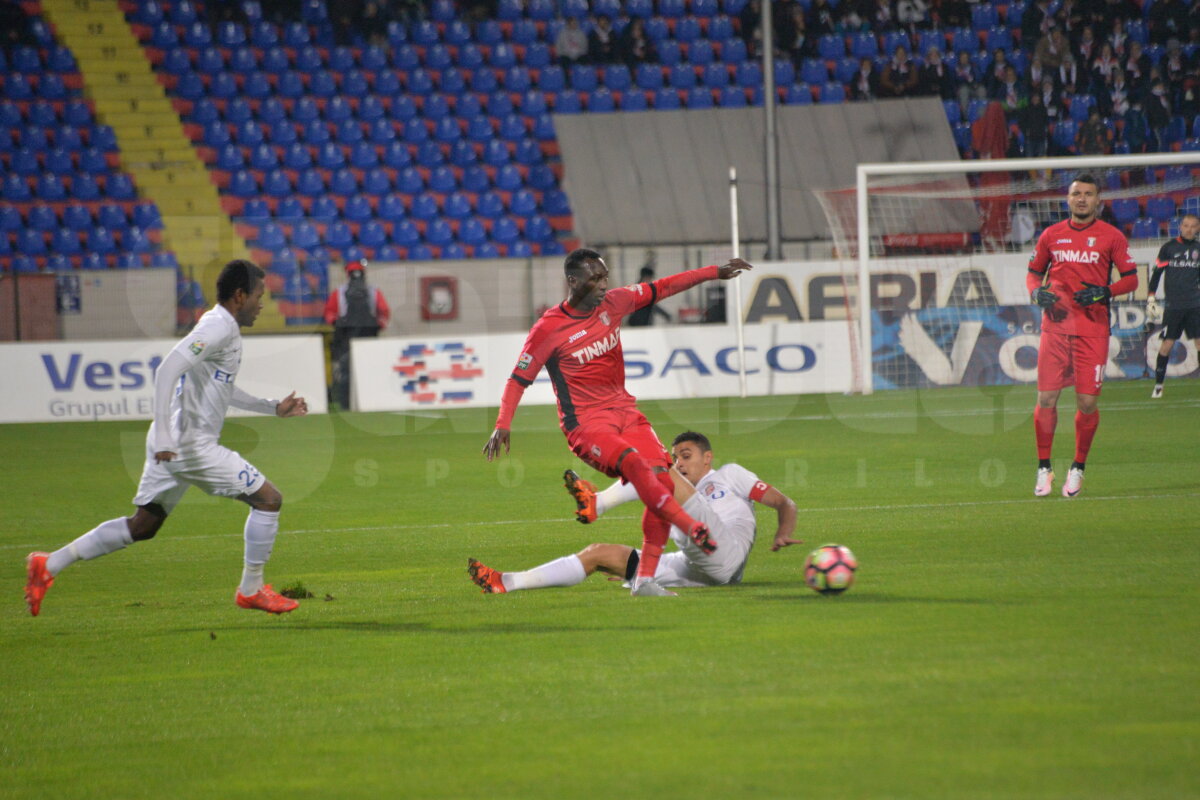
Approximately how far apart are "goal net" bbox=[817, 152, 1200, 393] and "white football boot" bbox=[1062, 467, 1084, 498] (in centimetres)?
837

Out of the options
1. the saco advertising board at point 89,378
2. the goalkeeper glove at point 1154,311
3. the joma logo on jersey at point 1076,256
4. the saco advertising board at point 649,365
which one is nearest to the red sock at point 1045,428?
the joma logo on jersey at point 1076,256

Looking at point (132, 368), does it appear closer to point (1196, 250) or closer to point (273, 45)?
point (273, 45)

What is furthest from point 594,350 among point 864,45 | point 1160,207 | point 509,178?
point 864,45

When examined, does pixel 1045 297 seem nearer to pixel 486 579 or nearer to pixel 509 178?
pixel 486 579

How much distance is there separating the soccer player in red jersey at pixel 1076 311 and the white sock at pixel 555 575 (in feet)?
14.3

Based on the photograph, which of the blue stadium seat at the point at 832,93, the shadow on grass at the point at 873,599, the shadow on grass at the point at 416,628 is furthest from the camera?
the blue stadium seat at the point at 832,93

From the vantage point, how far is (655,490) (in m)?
6.50

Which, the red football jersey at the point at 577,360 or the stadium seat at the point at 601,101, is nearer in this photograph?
the red football jersey at the point at 577,360

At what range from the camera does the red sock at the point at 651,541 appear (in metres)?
6.65

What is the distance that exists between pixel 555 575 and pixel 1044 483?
14.8 ft

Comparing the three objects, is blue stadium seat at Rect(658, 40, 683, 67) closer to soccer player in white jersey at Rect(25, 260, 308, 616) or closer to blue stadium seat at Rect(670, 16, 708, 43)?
blue stadium seat at Rect(670, 16, 708, 43)

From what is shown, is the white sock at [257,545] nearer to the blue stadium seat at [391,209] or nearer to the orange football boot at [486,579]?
the orange football boot at [486,579]

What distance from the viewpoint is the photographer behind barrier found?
20344 millimetres

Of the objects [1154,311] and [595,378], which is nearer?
[595,378]
